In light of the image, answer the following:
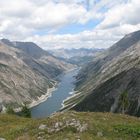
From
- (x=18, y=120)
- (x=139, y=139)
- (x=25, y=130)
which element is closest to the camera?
(x=139, y=139)

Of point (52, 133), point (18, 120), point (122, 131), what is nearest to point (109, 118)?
point (122, 131)

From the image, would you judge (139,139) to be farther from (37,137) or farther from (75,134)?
(37,137)

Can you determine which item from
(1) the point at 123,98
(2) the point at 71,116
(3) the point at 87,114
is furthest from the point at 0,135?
(1) the point at 123,98

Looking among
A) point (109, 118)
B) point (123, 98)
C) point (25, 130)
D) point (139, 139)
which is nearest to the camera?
point (139, 139)

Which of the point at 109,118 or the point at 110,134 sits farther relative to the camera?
the point at 109,118

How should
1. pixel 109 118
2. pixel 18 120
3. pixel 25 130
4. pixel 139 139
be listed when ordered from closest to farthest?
pixel 139 139
pixel 25 130
pixel 109 118
pixel 18 120

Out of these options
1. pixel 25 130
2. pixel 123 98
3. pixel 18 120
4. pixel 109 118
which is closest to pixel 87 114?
pixel 109 118

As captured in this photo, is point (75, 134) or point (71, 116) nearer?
point (75, 134)

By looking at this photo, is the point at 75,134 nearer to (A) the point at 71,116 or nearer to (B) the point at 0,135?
(A) the point at 71,116

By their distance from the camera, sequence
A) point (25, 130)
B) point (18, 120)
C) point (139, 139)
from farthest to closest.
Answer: point (18, 120), point (25, 130), point (139, 139)
